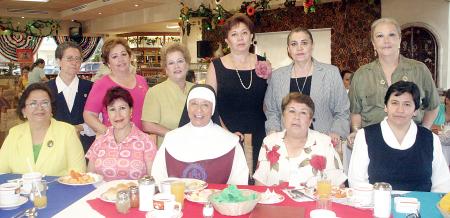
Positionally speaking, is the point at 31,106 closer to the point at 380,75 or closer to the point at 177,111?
the point at 177,111

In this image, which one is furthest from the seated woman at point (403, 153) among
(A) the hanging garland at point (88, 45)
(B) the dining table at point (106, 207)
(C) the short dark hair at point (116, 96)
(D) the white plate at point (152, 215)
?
(A) the hanging garland at point (88, 45)

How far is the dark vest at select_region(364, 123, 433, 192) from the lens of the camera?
2.52 metres

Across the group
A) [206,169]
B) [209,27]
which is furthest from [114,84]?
[209,27]

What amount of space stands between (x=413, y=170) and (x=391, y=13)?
261 inches

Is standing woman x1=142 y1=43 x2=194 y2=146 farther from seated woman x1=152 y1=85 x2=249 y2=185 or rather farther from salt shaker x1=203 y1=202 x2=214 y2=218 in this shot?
salt shaker x1=203 y1=202 x2=214 y2=218

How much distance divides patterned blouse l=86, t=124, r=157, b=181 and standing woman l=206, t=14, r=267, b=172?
2.22 feet

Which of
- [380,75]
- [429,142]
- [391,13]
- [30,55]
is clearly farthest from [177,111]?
[30,55]

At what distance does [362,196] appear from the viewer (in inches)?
82.8

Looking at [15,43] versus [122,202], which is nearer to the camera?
[122,202]

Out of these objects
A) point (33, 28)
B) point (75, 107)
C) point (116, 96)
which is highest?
point (33, 28)

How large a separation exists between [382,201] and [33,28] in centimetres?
1796

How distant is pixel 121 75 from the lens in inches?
147

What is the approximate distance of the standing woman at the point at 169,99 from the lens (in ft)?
11.2

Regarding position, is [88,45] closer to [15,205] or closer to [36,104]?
[36,104]
